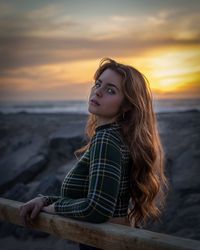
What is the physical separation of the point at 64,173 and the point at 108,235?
4.32 m

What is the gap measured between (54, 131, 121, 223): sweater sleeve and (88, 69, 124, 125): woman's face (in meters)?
0.20

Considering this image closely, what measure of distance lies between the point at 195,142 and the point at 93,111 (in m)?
4.03

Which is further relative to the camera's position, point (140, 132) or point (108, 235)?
point (140, 132)

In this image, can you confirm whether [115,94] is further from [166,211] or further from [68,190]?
[166,211]

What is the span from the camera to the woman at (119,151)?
156cm

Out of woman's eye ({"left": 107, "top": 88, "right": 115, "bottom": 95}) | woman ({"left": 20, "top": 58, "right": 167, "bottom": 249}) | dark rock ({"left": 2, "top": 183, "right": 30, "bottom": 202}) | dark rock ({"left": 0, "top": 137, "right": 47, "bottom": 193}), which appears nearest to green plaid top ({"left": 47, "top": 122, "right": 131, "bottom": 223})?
woman ({"left": 20, "top": 58, "right": 167, "bottom": 249})

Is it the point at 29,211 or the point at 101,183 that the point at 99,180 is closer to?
the point at 101,183

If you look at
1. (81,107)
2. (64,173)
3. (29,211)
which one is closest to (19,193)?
(64,173)

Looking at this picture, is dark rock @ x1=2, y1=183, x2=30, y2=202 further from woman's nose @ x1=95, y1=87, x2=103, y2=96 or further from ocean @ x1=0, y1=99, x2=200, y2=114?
ocean @ x1=0, y1=99, x2=200, y2=114

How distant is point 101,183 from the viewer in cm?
150

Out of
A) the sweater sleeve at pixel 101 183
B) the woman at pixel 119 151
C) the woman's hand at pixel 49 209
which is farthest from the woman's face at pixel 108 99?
the woman's hand at pixel 49 209

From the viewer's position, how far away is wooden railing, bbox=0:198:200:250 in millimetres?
1301

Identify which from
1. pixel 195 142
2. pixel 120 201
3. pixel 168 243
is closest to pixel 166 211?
pixel 195 142

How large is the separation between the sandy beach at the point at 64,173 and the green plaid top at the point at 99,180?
6.70 ft
